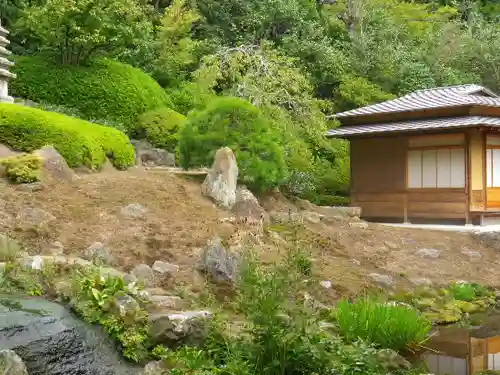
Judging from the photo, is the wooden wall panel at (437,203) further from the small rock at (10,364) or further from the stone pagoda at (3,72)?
the small rock at (10,364)

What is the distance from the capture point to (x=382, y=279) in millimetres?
11984

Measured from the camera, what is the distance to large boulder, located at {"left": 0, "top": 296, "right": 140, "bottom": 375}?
244 inches

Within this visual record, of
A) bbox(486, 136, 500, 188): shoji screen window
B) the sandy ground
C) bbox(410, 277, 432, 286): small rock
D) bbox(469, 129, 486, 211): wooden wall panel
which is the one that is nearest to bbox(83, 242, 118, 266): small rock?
the sandy ground

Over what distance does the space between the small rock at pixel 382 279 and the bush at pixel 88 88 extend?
11116 mm

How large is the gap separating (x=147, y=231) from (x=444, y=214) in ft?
30.6

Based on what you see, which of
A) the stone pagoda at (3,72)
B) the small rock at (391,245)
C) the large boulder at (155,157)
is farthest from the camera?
the large boulder at (155,157)

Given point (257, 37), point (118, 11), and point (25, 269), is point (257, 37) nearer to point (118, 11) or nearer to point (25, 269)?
point (118, 11)

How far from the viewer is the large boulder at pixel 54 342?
6203 mm

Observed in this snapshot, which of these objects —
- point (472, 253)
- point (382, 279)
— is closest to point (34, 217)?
point (382, 279)

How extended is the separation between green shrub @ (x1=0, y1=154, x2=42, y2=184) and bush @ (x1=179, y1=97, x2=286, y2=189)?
394 centimetres

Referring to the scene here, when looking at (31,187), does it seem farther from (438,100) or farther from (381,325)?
(438,100)

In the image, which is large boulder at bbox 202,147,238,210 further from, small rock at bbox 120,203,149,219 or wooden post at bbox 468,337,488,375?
wooden post at bbox 468,337,488,375

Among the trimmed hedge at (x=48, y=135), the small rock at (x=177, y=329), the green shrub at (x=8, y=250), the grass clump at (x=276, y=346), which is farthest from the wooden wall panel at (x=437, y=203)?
the green shrub at (x=8, y=250)

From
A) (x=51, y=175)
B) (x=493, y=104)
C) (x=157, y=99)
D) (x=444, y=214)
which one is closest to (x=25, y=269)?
(x=51, y=175)
